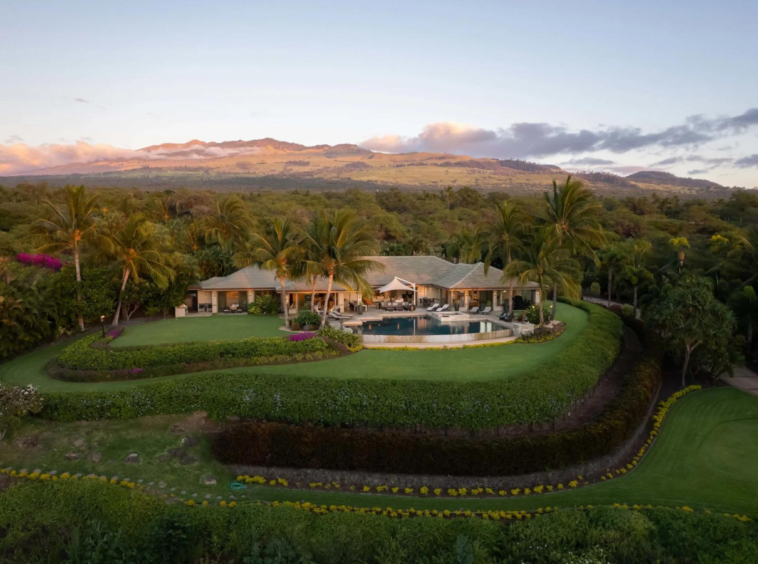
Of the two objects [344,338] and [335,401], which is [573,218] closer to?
[344,338]

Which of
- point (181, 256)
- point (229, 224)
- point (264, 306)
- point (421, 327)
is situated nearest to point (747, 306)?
point (421, 327)

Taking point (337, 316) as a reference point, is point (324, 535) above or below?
above

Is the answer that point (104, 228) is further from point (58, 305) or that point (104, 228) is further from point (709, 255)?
point (709, 255)

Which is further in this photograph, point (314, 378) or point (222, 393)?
point (314, 378)

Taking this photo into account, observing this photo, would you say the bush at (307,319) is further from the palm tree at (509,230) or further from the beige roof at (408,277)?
the palm tree at (509,230)

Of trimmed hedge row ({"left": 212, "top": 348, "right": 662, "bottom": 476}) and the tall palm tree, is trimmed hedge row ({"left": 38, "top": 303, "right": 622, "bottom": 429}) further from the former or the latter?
the tall palm tree

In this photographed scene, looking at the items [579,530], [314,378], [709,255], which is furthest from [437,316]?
[579,530]

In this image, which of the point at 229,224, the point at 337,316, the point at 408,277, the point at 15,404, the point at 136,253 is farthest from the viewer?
the point at 229,224
